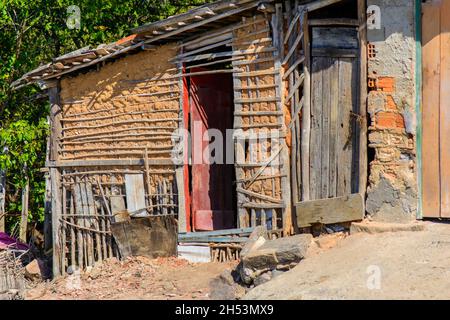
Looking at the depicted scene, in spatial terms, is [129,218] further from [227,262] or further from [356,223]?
[356,223]

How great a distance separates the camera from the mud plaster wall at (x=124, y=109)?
11195 mm

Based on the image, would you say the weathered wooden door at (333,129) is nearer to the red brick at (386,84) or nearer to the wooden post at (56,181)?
the red brick at (386,84)

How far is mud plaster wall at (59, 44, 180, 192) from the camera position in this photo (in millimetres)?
11195

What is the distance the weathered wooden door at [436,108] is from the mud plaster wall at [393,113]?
17 centimetres

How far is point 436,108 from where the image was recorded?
8.77 m

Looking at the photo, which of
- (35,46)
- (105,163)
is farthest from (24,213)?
(105,163)

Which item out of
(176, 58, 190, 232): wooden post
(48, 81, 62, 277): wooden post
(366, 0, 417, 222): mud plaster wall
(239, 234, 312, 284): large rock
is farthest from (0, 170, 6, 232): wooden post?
(366, 0, 417, 222): mud plaster wall

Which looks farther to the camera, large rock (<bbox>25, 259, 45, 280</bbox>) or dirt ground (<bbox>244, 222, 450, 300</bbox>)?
large rock (<bbox>25, 259, 45, 280</bbox>)

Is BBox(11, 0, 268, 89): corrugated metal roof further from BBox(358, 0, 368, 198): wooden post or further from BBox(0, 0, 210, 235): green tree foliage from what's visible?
BBox(0, 0, 210, 235): green tree foliage

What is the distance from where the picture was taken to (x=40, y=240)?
17062 mm

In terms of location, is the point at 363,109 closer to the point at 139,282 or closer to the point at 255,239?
the point at 255,239

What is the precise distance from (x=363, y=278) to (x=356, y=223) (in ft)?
4.78

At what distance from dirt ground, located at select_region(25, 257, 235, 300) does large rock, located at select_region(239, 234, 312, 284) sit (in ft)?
1.95
